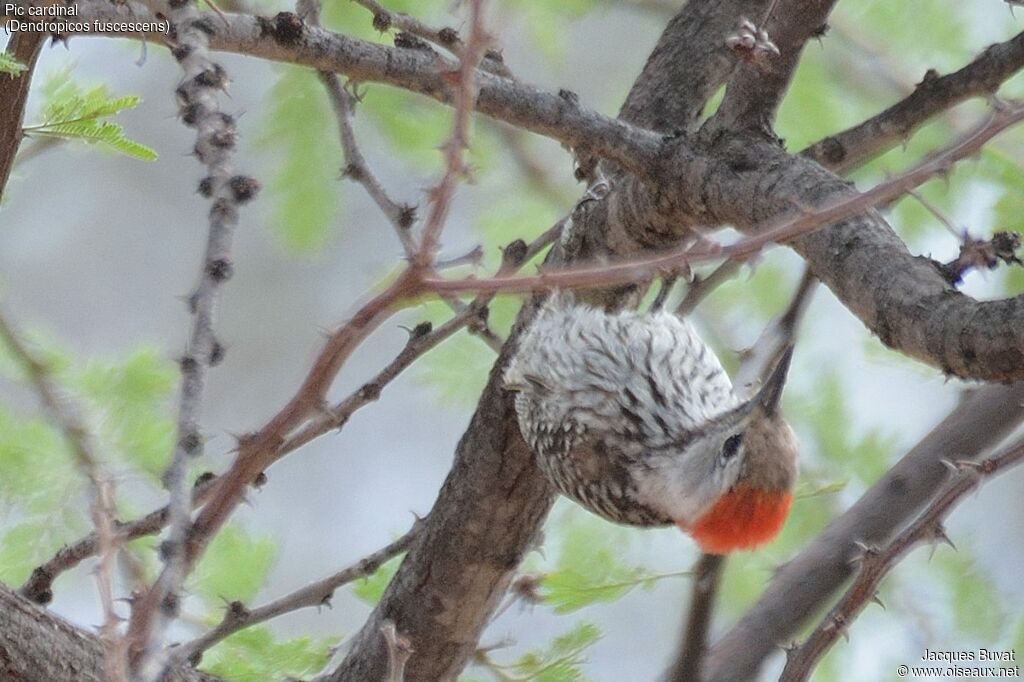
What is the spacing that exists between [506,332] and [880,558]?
1.68 metres

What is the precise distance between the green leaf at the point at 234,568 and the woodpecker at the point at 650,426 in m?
0.61

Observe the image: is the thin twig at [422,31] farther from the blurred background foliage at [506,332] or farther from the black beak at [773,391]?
the black beak at [773,391]

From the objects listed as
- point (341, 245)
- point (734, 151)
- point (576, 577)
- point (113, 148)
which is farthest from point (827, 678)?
point (341, 245)

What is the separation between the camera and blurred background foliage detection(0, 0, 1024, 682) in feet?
7.91

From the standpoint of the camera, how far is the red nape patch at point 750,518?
2.50 meters

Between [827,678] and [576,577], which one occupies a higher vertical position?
[827,678]

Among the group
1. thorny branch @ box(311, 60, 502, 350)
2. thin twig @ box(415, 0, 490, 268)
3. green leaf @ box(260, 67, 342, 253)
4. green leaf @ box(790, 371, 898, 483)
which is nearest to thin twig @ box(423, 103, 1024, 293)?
thin twig @ box(415, 0, 490, 268)

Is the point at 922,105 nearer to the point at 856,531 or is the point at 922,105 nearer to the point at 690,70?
the point at 690,70

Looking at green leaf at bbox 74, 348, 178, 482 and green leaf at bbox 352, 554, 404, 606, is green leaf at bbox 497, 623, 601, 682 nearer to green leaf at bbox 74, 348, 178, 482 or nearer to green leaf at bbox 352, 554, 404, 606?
green leaf at bbox 352, 554, 404, 606

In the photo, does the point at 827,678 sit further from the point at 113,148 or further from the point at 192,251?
the point at 192,251

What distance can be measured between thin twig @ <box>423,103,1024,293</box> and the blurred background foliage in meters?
1.07

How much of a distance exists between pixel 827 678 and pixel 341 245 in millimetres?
3784

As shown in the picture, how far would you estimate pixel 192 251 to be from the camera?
6.86 meters

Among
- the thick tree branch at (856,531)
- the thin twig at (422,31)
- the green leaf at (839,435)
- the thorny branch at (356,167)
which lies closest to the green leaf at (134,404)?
the thorny branch at (356,167)
